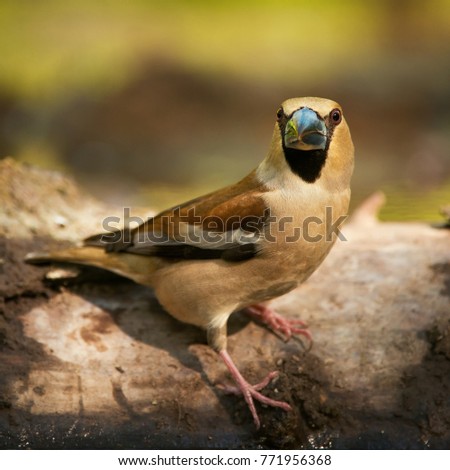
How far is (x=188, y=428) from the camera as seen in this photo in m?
5.12

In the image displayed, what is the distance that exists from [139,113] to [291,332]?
34.4 feet

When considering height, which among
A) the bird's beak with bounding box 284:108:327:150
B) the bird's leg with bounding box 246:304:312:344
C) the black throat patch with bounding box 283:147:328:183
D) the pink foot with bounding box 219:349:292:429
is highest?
the bird's beak with bounding box 284:108:327:150

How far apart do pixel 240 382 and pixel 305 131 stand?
1.66 metres

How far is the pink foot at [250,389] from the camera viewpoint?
504 centimetres

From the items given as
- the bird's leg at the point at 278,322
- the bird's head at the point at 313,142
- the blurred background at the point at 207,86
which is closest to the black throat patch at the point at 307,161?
the bird's head at the point at 313,142

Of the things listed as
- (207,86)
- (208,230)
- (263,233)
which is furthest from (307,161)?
(207,86)

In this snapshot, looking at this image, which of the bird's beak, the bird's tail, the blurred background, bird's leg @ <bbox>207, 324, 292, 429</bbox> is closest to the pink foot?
bird's leg @ <bbox>207, 324, 292, 429</bbox>

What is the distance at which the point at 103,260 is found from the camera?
597 centimetres

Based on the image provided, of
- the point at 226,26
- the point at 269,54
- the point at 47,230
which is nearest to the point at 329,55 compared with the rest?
the point at 269,54

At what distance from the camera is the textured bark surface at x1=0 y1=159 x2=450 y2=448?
5102 millimetres
